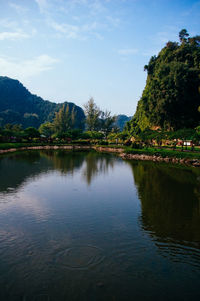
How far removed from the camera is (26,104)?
17662cm

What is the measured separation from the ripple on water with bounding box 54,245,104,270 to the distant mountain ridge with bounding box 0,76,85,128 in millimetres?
148606

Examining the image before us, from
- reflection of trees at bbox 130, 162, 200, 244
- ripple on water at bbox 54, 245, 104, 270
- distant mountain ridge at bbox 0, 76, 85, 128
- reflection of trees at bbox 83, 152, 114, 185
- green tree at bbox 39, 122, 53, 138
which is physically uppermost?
distant mountain ridge at bbox 0, 76, 85, 128

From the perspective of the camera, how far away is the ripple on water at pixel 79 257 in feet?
23.6

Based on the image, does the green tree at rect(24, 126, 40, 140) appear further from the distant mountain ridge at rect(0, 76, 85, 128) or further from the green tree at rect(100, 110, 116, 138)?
the distant mountain ridge at rect(0, 76, 85, 128)

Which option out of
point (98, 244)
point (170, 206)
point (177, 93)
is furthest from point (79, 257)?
point (177, 93)

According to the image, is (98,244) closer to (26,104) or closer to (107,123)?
(107,123)

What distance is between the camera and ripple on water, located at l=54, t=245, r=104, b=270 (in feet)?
23.6

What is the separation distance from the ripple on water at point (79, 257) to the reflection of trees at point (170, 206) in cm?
281

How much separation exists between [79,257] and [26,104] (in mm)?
181976

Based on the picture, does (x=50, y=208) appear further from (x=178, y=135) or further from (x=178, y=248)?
(x=178, y=135)

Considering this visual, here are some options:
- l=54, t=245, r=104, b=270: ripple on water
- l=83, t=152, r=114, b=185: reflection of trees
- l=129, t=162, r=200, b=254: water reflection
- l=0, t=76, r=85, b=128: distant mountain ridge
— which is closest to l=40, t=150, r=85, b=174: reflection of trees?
l=83, t=152, r=114, b=185: reflection of trees

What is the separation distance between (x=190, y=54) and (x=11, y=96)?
141396 mm

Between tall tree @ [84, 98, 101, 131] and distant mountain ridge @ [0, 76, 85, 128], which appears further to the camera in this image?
distant mountain ridge @ [0, 76, 85, 128]

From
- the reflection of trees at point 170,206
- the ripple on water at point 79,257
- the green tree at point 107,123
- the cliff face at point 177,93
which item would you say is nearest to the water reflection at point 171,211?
the reflection of trees at point 170,206
